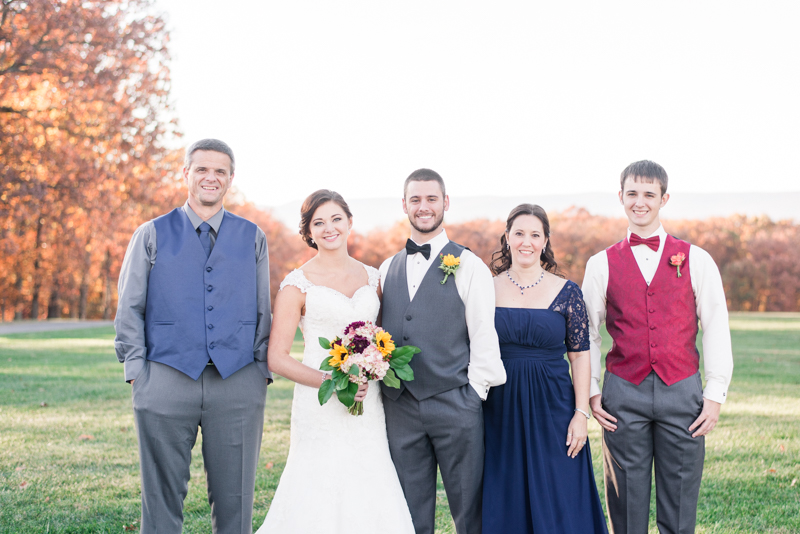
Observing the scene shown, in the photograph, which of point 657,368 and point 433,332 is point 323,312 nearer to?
point 433,332

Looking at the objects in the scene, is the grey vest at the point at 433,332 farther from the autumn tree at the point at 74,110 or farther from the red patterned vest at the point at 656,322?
the autumn tree at the point at 74,110

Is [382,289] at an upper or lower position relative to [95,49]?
lower

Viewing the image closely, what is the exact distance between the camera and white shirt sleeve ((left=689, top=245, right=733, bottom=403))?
11.6 feet

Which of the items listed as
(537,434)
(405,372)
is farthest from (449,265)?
(537,434)

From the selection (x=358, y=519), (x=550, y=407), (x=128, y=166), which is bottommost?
(x=358, y=519)

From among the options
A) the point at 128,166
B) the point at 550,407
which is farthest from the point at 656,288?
the point at 128,166

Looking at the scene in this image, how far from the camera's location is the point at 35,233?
27500 millimetres

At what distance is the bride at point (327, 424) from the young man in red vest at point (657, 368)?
1.32 m

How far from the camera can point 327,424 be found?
3.60 metres

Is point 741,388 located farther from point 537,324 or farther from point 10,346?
point 10,346

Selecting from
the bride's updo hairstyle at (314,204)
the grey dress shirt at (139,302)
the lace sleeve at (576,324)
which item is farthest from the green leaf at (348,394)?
the lace sleeve at (576,324)

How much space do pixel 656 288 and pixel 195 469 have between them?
15.4 feet

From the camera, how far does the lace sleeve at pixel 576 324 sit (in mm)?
3693

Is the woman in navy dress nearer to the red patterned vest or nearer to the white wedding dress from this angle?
the red patterned vest
